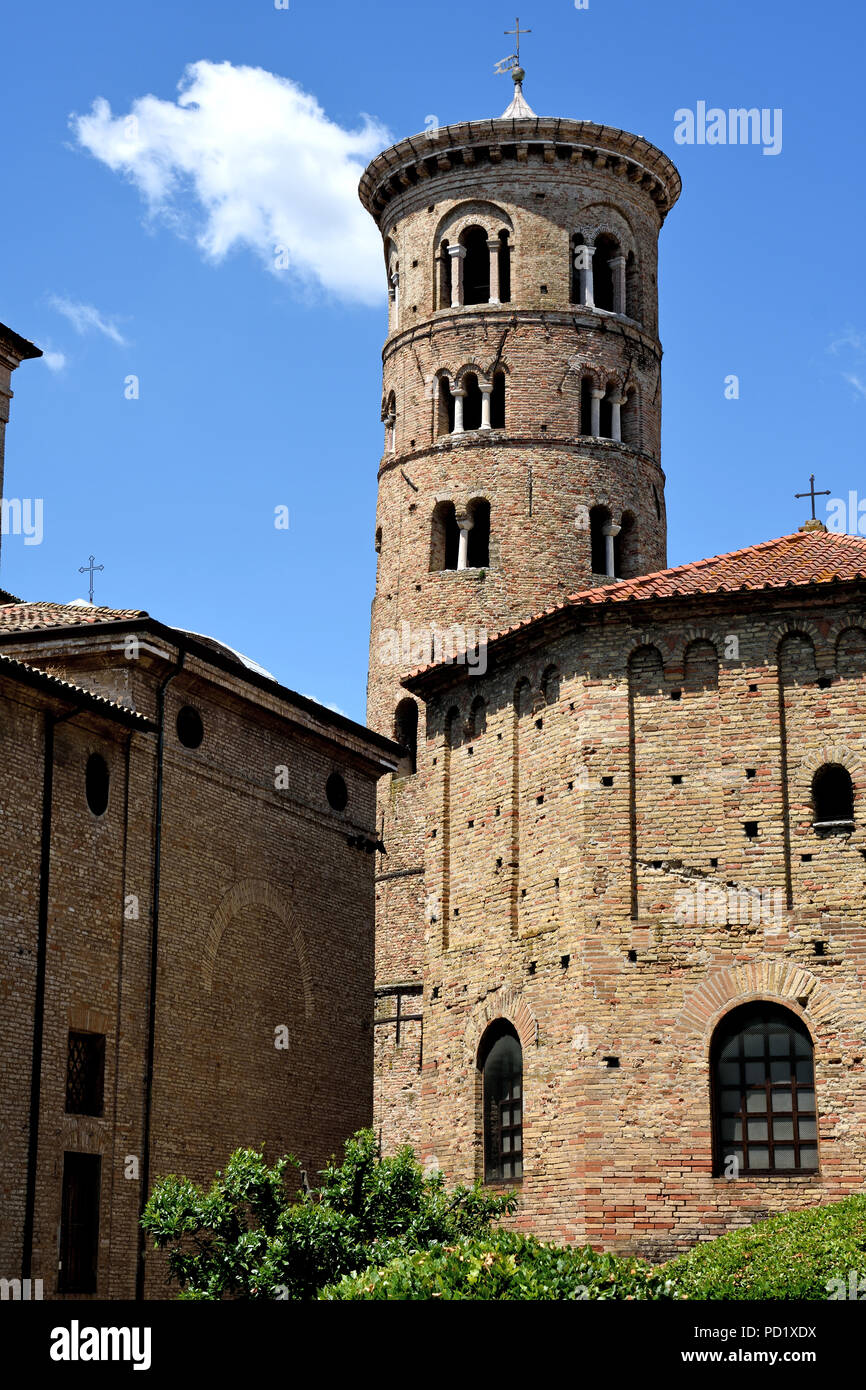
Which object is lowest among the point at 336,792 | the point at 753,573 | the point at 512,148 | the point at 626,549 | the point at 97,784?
the point at 97,784

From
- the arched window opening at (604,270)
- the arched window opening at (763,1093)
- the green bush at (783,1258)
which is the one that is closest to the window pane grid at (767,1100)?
the arched window opening at (763,1093)

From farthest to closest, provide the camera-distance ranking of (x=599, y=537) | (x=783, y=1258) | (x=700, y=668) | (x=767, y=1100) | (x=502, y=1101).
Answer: (x=599, y=537) → (x=502, y=1101) → (x=700, y=668) → (x=767, y=1100) → (x=783, y=1258)

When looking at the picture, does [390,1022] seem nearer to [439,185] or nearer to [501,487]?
[501,487]

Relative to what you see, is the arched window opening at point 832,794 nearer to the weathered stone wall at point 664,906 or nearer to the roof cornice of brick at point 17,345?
the weathered stone wall at point 664,906

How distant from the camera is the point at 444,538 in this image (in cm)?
4050

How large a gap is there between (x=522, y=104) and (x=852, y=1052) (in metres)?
29.7

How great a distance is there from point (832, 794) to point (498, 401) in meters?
21.2

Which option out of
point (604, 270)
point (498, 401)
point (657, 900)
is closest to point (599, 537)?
point (498, 401)

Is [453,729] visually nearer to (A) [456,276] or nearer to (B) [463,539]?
(B) [463,539]

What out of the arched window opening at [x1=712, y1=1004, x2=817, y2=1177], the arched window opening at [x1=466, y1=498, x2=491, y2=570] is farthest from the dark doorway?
the arched window opening at [x1=466, y1=498, x2=491, y2=570]

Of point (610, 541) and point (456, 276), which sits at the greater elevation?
point (456, 276)
